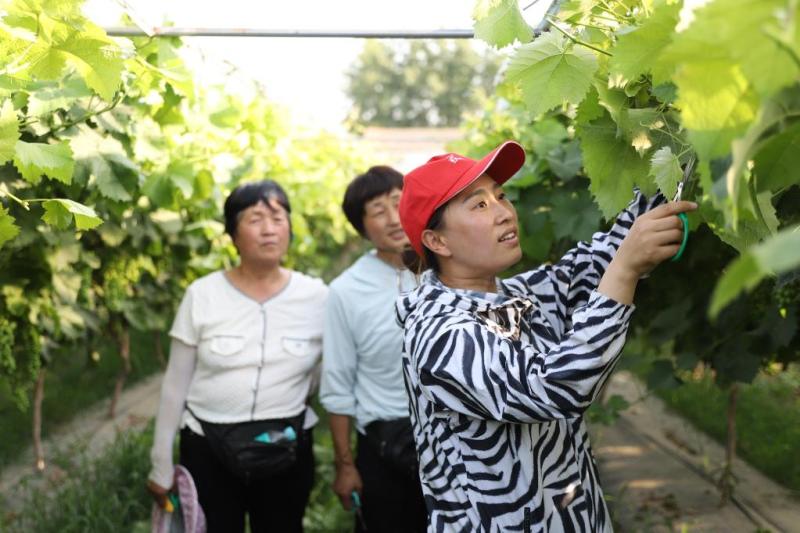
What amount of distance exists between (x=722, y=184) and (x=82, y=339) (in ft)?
17.3

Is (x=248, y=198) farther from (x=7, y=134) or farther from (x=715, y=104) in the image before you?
(x=715, y=104)

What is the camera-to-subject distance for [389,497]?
3.14 meters

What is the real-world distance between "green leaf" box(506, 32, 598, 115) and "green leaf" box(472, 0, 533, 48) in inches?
2.2

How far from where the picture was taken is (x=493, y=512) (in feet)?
6.14

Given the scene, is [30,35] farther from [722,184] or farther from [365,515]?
[365,515]

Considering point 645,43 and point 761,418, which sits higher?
point 645,43

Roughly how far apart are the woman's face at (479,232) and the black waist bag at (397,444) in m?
1.11

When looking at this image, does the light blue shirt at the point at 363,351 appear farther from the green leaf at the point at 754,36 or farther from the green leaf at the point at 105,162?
the green leaf at the point at 754,36

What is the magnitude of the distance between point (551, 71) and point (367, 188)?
70.6 inches

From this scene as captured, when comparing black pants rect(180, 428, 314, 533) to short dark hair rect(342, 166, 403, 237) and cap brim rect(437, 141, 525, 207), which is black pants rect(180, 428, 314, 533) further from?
cap brim rect(437, 141, 525, 207)

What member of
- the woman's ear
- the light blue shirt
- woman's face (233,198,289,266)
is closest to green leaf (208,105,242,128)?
woman's face (233,198,289,266)

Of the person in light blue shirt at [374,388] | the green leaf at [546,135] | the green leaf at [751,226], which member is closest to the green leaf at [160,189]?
the person in light blue shirt at [374,388]

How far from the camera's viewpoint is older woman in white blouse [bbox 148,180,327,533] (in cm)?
321

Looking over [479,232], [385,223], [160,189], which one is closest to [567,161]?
[385,223]
